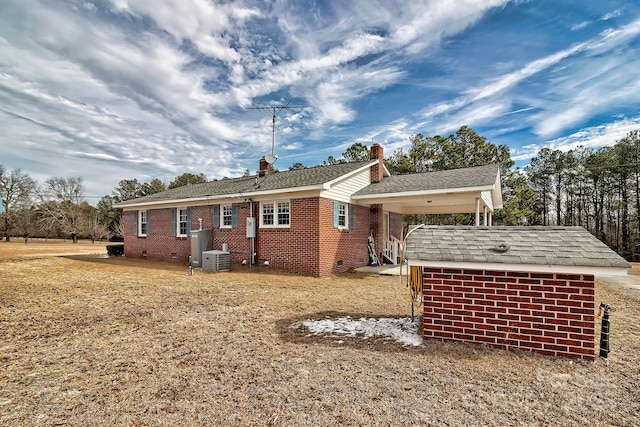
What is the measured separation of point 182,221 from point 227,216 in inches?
130

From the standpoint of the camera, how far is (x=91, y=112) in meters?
13.9

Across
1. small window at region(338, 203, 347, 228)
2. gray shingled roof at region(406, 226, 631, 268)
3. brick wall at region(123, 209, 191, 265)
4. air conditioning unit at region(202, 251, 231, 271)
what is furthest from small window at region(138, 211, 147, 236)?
gray shingled roof at region(406, 226, 631, 268)

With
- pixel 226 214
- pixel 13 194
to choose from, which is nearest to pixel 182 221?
pixel 226 214

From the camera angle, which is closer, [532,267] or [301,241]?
[532,267]

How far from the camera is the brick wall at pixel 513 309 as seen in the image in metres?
3.79

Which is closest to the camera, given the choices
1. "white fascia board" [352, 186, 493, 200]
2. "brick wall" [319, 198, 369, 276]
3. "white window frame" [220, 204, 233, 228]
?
"white fascia board" [352, 186, 493, 200]

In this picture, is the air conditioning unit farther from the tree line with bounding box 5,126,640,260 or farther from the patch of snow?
the tree line with bounding box 5,126,640,260

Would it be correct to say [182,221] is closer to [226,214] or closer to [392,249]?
[226,214]

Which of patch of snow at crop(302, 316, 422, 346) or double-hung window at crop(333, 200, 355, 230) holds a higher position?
double-hung window at crop(333, 200, 355, 230)

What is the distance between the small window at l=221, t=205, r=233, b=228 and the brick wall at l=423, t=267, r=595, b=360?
10.4m

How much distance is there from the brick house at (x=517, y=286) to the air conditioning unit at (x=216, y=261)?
947cm

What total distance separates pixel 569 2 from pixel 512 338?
794 cm

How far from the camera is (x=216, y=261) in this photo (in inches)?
486

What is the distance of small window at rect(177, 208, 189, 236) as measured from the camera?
15180 millimetres
